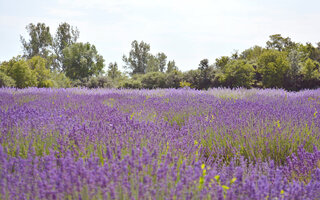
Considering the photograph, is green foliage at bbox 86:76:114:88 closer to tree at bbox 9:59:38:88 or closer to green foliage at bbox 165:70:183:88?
Answer: green foliage at bbox 165:70:183:88

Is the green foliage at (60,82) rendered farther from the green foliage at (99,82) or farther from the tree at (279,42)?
the tree at (279,42)

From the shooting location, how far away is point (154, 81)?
20391 mm

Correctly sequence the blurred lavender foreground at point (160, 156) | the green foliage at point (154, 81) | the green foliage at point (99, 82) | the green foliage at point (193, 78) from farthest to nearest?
the green foliage at point (99, 82) < the green foliage at point (154, 81) < the green foliage at point (193, 78) < the blurred lavender foreground at point (160, 156)

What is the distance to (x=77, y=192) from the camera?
62.8 inches

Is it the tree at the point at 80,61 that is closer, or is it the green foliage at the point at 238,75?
the green foliage at the point at 238,75

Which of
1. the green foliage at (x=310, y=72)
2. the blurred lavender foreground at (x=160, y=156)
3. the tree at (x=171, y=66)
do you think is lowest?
the blurred lavender foreground at (x=160, y=156)

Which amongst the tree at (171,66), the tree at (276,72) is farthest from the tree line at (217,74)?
the tree at (171,66)

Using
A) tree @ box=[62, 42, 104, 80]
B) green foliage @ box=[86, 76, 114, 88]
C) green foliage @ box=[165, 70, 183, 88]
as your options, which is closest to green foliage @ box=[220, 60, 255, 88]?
green foliage @ box=[165, 70, 183, 88]

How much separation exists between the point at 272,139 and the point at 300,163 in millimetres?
616

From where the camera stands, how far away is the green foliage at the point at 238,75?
16422 mm

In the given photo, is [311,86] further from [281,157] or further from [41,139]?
[41,139]

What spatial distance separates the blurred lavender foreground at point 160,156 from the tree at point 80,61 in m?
31.1

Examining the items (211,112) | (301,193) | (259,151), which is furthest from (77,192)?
(211,112)

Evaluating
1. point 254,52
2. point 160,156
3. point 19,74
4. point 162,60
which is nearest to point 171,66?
point 162,60
